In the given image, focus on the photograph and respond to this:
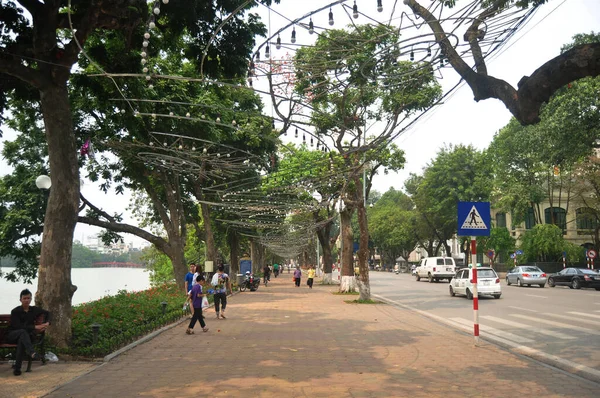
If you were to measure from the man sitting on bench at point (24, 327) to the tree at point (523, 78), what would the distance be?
7.66m

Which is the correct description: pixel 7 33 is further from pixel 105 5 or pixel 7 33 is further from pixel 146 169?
pixel 146 169

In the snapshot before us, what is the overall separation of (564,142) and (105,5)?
22.5 metres

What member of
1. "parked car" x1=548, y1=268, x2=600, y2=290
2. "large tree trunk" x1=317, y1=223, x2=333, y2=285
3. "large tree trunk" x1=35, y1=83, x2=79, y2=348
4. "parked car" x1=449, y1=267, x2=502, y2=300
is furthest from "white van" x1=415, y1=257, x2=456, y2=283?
"large tree trunk" x1=35, y1=83, x2=79, y2=348

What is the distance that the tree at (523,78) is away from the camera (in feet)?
19.5

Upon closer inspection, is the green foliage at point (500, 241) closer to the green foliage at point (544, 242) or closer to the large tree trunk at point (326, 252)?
the green foliage at point (544, 242)

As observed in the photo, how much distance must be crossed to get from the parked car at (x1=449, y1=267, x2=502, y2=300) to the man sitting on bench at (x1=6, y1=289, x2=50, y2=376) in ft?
57.4

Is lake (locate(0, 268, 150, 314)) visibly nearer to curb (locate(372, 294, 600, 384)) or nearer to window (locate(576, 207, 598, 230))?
curb (locate(372, 294, 600, 384))

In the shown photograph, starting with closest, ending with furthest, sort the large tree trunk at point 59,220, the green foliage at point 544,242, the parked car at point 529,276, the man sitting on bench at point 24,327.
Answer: the man sitting on bench at point 24,327, the large tree trunk at point 59,220, the parked car at point 529,276, the green foliage at point 544,242

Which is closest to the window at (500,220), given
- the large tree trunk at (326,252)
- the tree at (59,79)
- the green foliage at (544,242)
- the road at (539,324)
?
the green foliage at (544,242)

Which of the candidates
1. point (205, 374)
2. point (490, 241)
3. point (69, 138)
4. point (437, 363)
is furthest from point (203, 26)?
point (490, 241)

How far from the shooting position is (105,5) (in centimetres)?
889

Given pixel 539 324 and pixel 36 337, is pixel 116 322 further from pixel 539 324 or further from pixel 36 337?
pixel 539 324

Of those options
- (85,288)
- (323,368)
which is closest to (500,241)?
(85,288)

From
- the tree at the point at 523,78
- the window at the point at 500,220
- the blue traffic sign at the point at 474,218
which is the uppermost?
the window at the point at 500,220
